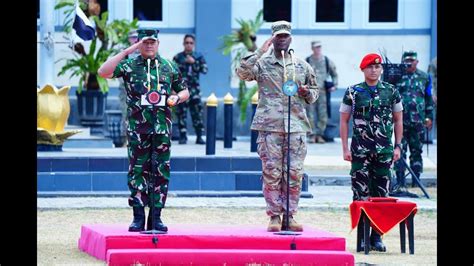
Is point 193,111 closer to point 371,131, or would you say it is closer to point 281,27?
point 371,131

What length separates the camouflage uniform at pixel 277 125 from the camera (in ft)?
43.7

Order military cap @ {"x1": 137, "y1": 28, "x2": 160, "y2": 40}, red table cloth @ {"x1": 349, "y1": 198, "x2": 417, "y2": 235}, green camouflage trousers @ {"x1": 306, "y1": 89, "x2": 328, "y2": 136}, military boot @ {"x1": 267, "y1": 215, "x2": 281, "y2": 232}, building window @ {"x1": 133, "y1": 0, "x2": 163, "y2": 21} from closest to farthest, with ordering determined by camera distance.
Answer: military cap @ {"x1": 137, "y1": 28, "x2": 160, "y2": 40}, military boot @ {"x1": 267, "y1": 215, "x2": 281, "y2": 232}, red table cloth @ {"x1": 349, "y1": 198, "x2": 417, "y2": 235}, green camouflage trousers @ {"x1": 306, "y1": 89, "x2": 328, "y2": 136}, building window @ {"x1": 133, "y1": 0, "x2": 163, "y2": 21}

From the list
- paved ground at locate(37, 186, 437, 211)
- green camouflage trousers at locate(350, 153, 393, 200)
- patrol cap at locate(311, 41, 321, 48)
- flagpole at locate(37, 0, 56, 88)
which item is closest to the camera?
green camouflage trousers at locate(350, 153, 393, 200)

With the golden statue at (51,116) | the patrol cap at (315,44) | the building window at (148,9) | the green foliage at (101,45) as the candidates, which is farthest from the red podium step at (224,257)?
the building window at (148,9)

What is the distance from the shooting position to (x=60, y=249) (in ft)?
45.1

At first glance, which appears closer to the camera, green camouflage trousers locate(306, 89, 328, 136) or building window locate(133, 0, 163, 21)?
green camouflage trousers locate(306, 89, 328, 136)

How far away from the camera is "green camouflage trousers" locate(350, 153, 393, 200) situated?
13.8 metres

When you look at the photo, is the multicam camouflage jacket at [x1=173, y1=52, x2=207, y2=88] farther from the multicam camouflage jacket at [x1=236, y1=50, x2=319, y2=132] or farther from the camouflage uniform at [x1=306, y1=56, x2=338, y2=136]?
the multicam camouflage jacket at [x1=236, y1=50, x2=319, y2=132]

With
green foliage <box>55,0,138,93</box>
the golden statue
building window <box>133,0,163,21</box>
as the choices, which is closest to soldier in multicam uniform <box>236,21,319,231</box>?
the golden statue

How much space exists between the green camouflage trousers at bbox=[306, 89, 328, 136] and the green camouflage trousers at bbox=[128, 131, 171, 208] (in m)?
14.5

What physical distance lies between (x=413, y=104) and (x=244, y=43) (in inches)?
346

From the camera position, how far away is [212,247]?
1257 cm

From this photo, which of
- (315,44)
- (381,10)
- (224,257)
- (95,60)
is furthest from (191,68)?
(224,257)
